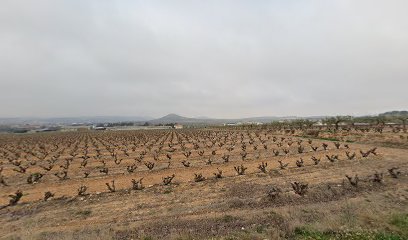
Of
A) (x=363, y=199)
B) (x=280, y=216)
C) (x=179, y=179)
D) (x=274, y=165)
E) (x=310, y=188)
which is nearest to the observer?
(x=280, y=216)

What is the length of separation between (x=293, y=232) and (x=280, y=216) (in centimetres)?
150

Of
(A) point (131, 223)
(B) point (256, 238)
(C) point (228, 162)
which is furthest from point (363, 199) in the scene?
(C) point (228, 162)

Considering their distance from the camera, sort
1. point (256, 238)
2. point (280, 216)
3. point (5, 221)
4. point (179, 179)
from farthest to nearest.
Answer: point (179, 179) < point (5, 221) < point (280, 216) < point (256, 238)

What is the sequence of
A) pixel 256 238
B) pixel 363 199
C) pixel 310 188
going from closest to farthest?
pixel 256 238
pixel 363 199
pixel 310 188

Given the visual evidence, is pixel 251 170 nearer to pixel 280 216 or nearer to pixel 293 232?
pixel 280 216

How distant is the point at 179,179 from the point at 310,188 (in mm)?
7450

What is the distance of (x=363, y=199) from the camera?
1252 centimetres

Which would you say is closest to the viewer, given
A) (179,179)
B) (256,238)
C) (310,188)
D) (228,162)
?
(256,238)

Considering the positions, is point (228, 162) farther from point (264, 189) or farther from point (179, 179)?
point (264, 189)

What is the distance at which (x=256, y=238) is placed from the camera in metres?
8.73

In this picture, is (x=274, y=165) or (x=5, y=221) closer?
(x=5, y=221)

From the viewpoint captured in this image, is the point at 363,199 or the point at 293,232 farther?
the point at 363,199

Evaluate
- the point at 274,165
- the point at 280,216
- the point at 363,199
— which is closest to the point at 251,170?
the point at 274,165

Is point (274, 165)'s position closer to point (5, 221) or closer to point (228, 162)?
point (228, 162)
